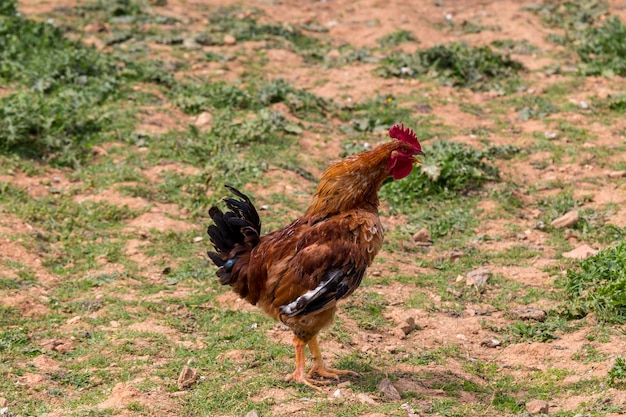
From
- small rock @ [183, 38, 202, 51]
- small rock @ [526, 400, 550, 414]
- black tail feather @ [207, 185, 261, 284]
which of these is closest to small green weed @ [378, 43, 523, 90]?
small rock @ [183, 38, 202, 51]

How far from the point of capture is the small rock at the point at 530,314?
7086 mm

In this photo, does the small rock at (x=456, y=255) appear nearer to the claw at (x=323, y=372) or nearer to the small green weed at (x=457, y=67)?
the claw at (x=323, y=372)

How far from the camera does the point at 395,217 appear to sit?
30.3ft

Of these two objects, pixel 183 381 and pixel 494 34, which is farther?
pixel 494 34

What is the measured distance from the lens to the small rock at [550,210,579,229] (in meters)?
8.68

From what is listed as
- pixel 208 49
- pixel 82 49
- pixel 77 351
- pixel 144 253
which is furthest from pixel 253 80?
pixel 77 351

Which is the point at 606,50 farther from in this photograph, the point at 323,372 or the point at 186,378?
the point at 186,378

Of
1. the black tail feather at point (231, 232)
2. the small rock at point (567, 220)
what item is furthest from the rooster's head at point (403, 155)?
the small rock at point (567, 220)

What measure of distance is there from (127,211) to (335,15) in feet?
23.8

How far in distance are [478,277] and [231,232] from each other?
2779 millimetres

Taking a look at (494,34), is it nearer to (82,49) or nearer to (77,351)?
(82,49)

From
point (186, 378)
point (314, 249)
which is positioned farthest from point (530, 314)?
point (186, 378)

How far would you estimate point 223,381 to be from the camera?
19.6ft

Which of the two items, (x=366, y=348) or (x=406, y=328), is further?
(x=406, y=328)
